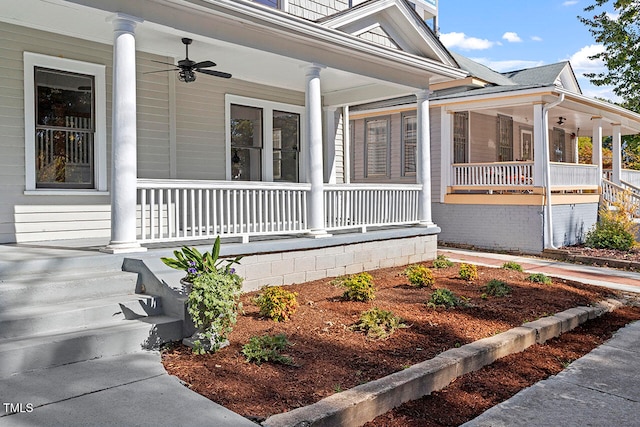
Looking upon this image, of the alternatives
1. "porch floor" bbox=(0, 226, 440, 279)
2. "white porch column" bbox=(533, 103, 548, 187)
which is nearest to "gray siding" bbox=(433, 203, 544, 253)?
"white porch column" bbox=(533, 103, 548, 187)

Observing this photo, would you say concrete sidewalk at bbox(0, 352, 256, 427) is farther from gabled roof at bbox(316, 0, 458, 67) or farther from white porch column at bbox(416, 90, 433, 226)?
white porch column at bbox(416, 90, 433, 226)

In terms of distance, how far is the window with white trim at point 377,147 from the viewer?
596 inches

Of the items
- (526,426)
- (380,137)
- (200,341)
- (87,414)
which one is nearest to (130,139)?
(200,341)

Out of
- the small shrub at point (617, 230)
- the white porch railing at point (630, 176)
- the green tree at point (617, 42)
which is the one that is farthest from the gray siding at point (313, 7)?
the white porch railing at point (630, 176)

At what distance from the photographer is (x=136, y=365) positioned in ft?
13.0

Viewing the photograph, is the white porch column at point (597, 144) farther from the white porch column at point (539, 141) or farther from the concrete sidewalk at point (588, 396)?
the concrete sidewalk at point (588, 396)

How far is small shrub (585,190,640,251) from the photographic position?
12.4 m

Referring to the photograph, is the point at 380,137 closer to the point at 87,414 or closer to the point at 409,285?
the point at 409,285

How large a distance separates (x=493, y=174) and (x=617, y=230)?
3.30 m

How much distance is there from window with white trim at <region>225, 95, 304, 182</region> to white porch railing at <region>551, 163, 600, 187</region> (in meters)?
6.52

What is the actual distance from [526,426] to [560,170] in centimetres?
1098

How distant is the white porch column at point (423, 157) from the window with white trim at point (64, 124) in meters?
5.29

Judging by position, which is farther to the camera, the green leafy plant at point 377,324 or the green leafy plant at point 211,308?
the green leafy plant at point 377,324

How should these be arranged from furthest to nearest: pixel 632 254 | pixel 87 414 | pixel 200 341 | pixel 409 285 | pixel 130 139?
pixel 632 254
pixel 409 285
pixel 130 139
pixel 200 341
pixel 87 414
